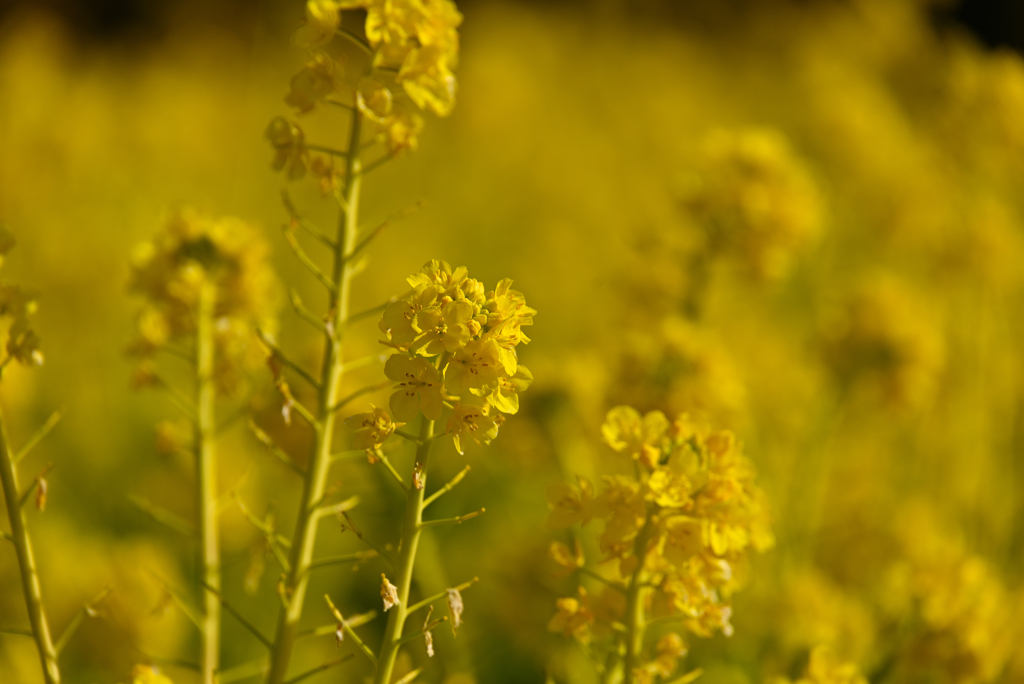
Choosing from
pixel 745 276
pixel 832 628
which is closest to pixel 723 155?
pixel 745 276

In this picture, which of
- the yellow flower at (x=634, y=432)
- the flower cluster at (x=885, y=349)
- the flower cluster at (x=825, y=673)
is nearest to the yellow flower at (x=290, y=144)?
the yellow flower at (x=634, y=432)

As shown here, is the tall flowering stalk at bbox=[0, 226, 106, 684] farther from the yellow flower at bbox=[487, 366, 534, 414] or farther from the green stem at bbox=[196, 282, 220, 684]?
the yellow flower at bbox=[487, 366, 534, 414]

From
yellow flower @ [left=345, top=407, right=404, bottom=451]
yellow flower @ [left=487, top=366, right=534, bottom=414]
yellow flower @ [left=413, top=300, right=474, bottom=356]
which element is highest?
yellow flower @ [left=413, top=300, right=474, bottom=356]

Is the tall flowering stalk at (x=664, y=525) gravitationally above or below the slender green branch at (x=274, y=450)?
above

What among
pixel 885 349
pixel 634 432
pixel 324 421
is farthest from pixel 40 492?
pixel 885 349

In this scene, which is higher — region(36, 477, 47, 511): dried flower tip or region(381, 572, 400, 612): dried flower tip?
region(381, 572, 400, 612): dried flower tip

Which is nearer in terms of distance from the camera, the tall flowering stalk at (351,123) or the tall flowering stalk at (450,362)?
the tall flowering stalk at (450,362)

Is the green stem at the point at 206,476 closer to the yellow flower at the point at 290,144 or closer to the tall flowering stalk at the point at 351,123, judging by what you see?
the tall flowering stalk at the point at 351,123

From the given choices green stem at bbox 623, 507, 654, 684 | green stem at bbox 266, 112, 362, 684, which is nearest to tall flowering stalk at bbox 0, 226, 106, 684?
green stem at bbox 266, 112, 362, 684

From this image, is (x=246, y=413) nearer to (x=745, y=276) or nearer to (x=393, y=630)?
(x=393, y=630)
